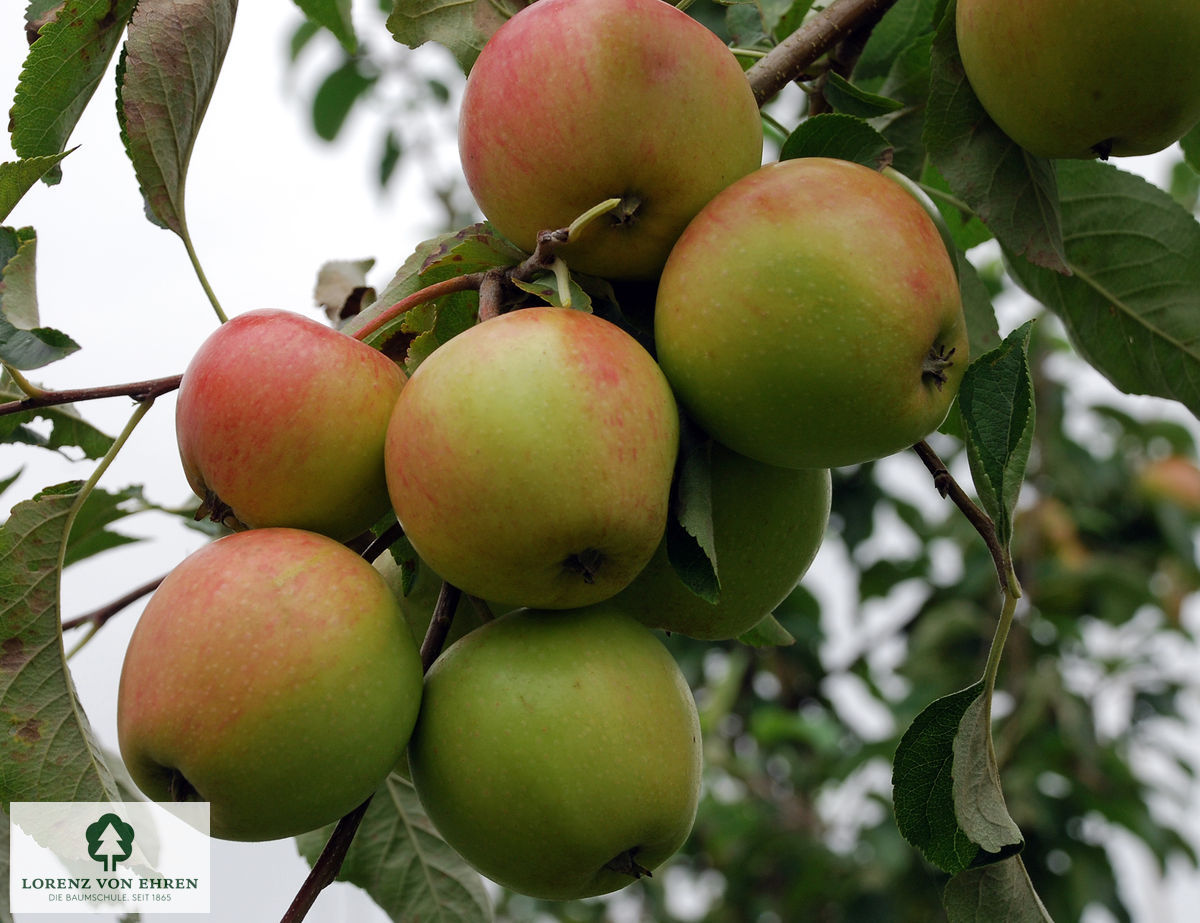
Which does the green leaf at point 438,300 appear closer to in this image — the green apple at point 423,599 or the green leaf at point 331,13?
the green apple at point 423,599

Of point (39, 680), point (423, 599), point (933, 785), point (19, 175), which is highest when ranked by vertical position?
point (19, 175)

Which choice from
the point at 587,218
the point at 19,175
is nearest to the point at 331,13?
the point at 19,175

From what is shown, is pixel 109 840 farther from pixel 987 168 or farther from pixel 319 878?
pixel 987 168

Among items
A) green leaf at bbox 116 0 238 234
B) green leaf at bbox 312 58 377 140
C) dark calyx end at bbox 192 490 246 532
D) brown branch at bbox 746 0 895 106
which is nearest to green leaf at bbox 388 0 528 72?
green leaf at bbox 116 0 238 234

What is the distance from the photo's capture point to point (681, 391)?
93 centimetres

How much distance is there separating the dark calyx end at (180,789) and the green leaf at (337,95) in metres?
2.96

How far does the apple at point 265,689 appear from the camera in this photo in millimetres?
817

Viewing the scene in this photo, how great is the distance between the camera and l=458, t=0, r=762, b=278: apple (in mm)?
905

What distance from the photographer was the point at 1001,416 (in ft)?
3.01

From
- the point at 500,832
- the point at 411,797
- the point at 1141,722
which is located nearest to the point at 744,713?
the point at 1141,722

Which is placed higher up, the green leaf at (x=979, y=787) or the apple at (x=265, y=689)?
the apple at (x=265, y=689)

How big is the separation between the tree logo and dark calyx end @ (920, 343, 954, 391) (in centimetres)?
79

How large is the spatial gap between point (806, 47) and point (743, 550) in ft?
1.59

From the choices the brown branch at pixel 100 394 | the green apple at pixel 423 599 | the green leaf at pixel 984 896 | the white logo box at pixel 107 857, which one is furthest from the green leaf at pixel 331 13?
the green leaf at pixel 984 896
